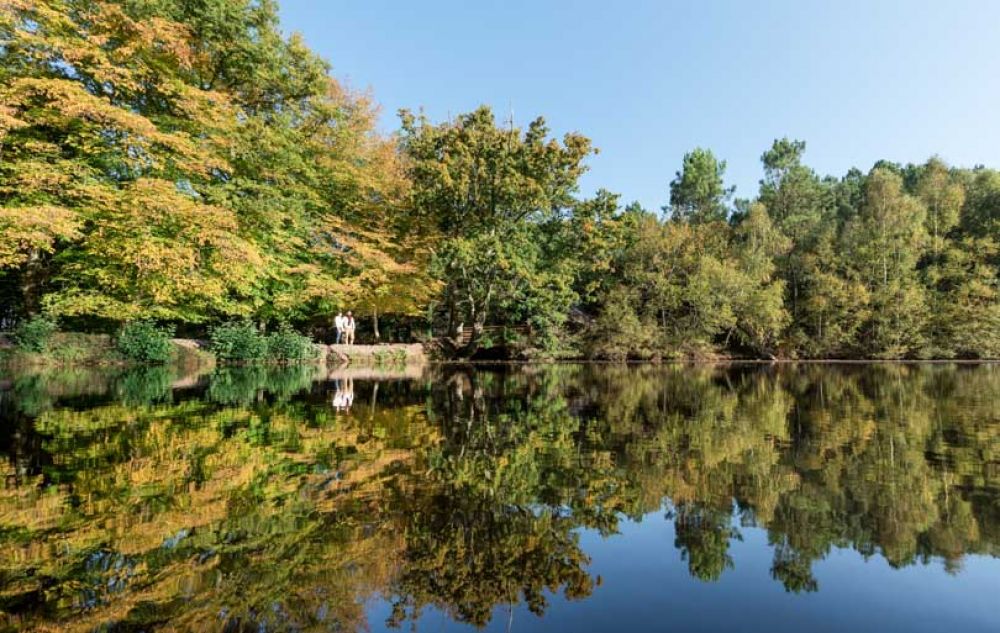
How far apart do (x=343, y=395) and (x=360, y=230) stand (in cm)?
1428

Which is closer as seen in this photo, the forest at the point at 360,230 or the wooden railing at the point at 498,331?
the forest at the point at 360,230

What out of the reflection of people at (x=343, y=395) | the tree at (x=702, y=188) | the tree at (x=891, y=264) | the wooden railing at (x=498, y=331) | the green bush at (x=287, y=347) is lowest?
the reflection of people at (x=343, y=395)

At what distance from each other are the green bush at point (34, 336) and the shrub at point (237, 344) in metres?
4.90

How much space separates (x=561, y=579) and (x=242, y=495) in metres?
2.51

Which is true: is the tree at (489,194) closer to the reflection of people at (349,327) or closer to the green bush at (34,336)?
the reflection of people at (349,327)

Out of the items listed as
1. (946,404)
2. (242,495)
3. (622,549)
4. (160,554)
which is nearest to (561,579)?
(622,549)

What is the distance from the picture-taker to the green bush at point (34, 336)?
15.6 metres

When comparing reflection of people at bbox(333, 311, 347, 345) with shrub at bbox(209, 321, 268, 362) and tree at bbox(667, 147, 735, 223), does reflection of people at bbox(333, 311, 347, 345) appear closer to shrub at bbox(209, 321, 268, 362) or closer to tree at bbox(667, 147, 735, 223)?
shrub at bbox(209, 321, 268, 362)

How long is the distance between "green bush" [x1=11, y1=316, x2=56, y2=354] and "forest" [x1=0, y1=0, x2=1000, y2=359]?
114cm

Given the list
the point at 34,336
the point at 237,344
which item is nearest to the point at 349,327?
the point at 237,344

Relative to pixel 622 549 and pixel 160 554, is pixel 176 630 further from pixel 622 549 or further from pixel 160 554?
pixel 622 549

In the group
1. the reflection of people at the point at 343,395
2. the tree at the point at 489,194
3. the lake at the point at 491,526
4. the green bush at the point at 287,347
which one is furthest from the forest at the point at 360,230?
the lake at the point at 491,526

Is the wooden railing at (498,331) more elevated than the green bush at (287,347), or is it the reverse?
the wooden railing at (498,331)

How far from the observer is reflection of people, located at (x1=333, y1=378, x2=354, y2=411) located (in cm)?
873
